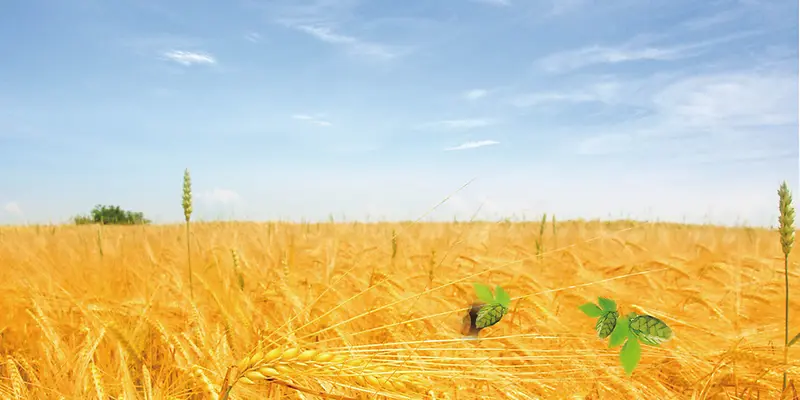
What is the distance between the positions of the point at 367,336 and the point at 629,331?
86 cm

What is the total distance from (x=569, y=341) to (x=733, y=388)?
457 mm

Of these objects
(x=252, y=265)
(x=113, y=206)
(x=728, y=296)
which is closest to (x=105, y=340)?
(x=252, y=265)

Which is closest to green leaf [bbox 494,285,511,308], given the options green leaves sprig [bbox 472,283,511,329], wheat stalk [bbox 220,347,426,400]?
green leaves sprig [bbox 472,283,511,329]

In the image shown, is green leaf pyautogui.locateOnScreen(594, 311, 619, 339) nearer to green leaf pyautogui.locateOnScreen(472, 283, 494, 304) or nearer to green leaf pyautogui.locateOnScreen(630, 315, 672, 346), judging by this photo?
green leaf pyautogui.locateOnScreen(630, 315, 672, 346)

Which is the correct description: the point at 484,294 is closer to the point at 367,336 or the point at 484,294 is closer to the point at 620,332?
the point at 620,332

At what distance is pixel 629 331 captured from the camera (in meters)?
1.19

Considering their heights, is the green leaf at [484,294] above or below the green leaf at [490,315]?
above

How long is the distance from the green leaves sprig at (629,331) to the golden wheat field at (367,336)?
9cm

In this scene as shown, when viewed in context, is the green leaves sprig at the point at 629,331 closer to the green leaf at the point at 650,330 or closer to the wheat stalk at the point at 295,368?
the green leaf at the point at 650,330

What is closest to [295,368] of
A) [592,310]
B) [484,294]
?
[484,294]

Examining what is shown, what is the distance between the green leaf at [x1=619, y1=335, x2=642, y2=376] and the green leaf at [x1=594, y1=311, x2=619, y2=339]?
0.04m

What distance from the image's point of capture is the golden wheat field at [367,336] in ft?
3.19

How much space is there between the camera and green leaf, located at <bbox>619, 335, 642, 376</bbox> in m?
1.14

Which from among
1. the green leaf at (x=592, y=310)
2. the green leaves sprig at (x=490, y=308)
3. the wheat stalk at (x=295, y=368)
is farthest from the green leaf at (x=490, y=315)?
the wheat stalk at (x=295, y=368)
